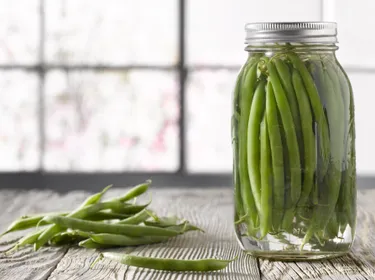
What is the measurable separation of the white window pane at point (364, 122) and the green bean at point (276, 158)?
11.0 feet

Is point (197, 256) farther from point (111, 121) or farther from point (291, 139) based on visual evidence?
point (111, 121)

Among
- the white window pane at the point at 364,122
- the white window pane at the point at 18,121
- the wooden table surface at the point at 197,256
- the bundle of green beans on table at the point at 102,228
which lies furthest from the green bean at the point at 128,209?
the white window pane at the point at 364,122

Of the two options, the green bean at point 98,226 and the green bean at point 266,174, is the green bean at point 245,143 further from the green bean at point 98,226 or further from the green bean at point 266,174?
the green bean at point 98,226

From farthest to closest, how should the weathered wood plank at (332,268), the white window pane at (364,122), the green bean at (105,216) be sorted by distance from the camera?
the white window pane at (364,122)
the green bean at (105,216)
the weathered wood plank at (332,268)

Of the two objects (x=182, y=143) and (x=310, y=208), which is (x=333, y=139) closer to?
(x=310, y=208)

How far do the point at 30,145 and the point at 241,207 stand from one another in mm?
3389

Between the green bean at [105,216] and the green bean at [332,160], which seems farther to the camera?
the green bean at [105,216]

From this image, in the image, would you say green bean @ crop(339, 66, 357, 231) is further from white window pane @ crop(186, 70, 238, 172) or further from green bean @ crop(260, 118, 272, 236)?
white window pane @ crop(186, 70, 238, 172)

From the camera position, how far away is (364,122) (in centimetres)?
447

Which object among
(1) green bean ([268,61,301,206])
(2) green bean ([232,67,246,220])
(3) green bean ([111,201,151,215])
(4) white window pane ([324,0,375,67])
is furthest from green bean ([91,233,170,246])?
(4) white window pane ([324,0,375,67])

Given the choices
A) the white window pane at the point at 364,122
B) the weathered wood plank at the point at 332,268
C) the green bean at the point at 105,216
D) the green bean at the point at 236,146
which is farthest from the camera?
the white window pane at the point at 364,122

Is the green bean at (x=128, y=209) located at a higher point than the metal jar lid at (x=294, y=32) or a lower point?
lower

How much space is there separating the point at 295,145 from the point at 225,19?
3.25 m

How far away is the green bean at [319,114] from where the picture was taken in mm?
1192
